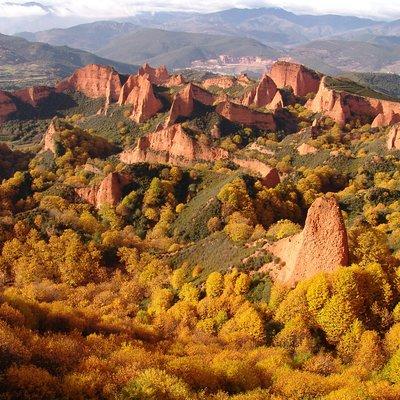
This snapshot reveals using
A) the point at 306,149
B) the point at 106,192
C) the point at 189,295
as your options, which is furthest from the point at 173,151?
the point at 189,295

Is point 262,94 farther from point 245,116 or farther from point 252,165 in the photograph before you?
point 252,165

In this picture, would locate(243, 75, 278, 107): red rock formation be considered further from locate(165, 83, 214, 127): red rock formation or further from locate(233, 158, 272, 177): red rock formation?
locate(233, 158, 272, 177): red rock formation

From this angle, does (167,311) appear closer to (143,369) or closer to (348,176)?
(143,369)

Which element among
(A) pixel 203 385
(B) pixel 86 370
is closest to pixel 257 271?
(A) pixel 203 385

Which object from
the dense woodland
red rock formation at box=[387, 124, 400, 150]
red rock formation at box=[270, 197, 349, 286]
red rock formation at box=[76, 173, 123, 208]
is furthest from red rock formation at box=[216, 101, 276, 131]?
red rock formation at box=[270, 197, 349, 286]

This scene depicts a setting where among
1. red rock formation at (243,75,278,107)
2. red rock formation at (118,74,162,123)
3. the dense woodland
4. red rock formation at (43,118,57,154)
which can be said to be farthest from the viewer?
red rock formation at (243,75,278,107)
